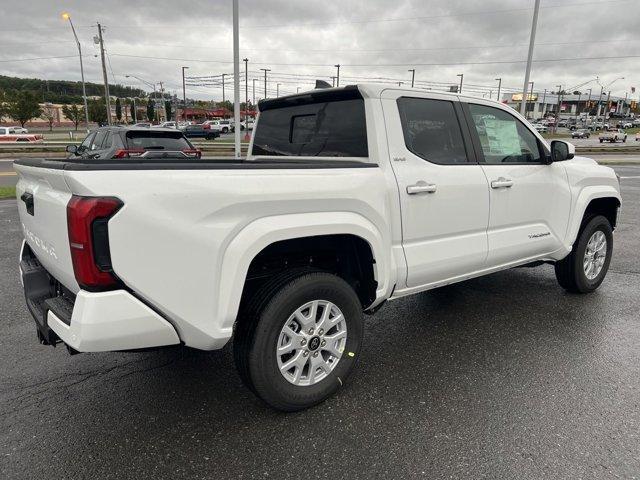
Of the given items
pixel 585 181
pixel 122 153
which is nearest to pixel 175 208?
pixel 585 181

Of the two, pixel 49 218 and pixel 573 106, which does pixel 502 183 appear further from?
pixel 573 106

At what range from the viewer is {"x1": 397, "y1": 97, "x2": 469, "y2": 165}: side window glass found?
325 centimetres

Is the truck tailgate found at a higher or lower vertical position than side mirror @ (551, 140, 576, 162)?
lower

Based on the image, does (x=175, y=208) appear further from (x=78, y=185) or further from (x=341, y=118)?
(x=341, y=118)

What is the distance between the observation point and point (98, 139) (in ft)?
41.3

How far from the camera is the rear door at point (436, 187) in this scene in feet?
10.3

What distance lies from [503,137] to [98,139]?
37.5 feet

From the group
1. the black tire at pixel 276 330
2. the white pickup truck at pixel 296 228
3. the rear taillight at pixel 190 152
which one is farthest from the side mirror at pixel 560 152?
the rear taillight at pixel 190 152

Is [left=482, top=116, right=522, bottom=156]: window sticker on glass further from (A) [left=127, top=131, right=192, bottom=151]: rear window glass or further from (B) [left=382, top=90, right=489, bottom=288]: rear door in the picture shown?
(A) [left=127, top=131, right=192, bottom=151]: rear window glass

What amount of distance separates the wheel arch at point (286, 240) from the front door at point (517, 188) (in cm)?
120

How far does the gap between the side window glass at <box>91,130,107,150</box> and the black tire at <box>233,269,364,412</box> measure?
37.0 feet

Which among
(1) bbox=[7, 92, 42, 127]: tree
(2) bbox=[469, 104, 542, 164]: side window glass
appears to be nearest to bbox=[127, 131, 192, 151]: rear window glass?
(2) bbox=[469, 104, 542, 164]: side window glass

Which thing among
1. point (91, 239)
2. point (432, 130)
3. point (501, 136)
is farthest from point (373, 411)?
point (501, 136)

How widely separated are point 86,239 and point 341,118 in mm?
1899
